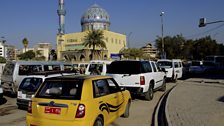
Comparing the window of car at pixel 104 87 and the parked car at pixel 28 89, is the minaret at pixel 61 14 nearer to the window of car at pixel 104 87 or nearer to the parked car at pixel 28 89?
the parked car at pixel 28 89

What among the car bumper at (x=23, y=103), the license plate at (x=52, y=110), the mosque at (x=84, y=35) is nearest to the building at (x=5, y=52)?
the mosque at (x=84, y=35)

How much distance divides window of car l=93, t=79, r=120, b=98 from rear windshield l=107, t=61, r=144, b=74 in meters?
4.42

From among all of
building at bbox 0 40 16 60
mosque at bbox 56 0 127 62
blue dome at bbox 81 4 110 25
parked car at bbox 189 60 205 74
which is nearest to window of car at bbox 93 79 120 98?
parked car at bbox 189 60 205 74

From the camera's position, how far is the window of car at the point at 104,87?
21.7ft

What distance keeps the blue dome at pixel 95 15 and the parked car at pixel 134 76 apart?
310 feet

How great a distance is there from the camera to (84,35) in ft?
352

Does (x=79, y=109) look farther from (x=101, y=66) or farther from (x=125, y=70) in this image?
(x=101, y=66)

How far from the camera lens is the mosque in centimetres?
10588

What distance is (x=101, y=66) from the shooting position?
19109mm

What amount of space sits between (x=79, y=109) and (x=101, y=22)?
10287cm

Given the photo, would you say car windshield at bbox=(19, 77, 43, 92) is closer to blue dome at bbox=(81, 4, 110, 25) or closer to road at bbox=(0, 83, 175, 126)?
road at bbox=(0, 83, 175, 126)

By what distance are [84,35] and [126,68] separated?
315 feet

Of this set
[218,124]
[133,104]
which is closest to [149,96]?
[133,104]

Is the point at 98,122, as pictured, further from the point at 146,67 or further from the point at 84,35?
the point at 84,35
